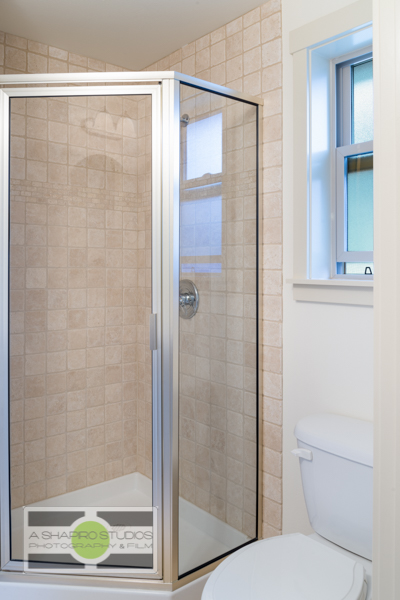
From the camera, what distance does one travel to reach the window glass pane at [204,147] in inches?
63.3

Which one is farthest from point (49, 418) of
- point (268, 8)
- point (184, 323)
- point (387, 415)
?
point (268, 8)

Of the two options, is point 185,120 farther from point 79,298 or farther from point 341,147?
point 79,298

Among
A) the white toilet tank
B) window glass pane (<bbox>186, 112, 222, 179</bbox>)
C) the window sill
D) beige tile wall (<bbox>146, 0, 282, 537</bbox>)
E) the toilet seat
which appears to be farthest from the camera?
beige tile wall (<bbox>146, 0, 282, 537</bbox>)

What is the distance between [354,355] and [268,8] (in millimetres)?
1424

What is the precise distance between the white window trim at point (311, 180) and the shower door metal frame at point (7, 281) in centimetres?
54

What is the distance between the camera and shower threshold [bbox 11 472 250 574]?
163cm

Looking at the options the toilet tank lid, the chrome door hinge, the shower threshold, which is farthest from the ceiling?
the shower threshold

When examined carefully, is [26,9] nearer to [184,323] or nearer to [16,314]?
[16,314]

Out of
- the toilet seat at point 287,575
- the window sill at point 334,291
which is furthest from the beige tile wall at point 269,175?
the toilet seat at point 287,575

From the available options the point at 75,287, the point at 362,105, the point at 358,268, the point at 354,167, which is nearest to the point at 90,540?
the point at 75,287

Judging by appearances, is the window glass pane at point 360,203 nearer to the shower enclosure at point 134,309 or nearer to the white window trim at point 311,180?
the white window trim at point 311,180

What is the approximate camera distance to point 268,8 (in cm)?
180

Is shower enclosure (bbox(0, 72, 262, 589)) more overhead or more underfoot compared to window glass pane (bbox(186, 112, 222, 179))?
more underfoot

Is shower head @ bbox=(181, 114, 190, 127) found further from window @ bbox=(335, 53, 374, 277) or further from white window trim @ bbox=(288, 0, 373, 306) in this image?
window @ bbox=(335, 53, 374, 277)
